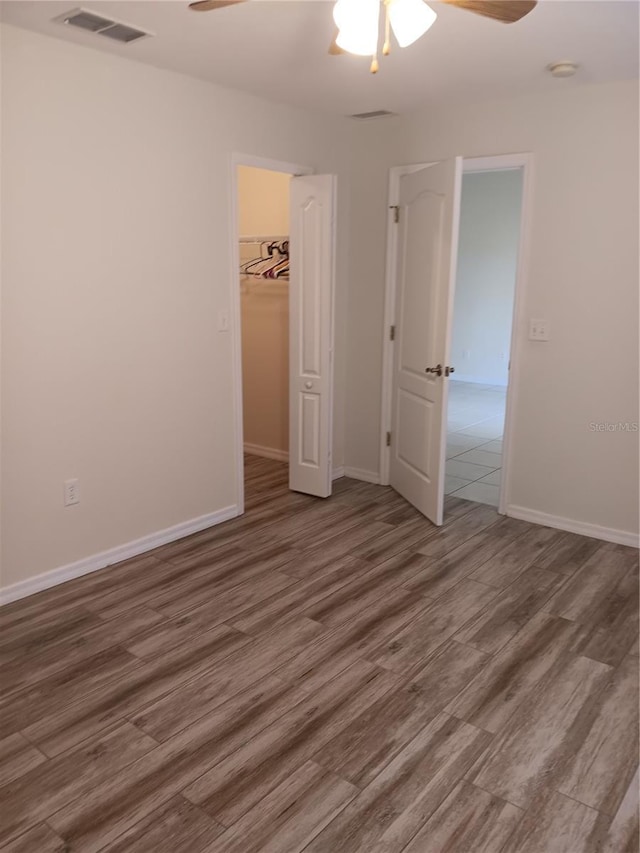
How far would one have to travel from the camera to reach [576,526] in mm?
3916

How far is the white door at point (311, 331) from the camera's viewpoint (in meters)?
4.12

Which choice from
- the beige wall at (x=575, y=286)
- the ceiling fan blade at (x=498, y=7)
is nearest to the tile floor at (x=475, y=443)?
the beige wall at (x=575, y=286)

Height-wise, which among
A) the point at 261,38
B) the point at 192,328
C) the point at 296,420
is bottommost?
the point at 296,420

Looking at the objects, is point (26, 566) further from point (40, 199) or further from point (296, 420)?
point (296, 420)

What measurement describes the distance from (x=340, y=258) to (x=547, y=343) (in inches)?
62.0

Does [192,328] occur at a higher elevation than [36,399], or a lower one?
higher

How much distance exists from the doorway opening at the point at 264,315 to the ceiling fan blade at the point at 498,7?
303 centimetres

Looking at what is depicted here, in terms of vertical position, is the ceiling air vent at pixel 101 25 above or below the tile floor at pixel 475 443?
above

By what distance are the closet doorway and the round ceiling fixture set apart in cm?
136

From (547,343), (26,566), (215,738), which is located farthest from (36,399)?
(547,343)

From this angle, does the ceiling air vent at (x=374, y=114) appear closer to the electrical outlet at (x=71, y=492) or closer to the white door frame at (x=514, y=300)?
the white door frame at (x=514, y=300)

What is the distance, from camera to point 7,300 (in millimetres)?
2844

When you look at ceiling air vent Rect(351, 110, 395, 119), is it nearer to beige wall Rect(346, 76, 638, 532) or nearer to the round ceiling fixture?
beige wall Rect(346, 76, 638, 532)

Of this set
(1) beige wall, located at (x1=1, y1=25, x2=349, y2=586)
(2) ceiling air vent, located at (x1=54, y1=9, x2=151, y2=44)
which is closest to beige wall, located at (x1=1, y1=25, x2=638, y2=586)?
(1) beige wall, located at (x1=1, y1=25, x2=349, y2=586)
